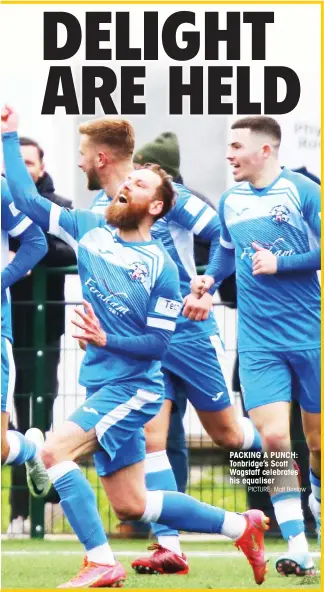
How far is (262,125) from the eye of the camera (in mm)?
9055

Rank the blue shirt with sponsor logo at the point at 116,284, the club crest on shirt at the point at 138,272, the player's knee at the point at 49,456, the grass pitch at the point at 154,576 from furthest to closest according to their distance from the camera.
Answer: the grass pitch at the point at 154,576 → the club crest on shirt at the point at 138,272 → the blue shirt with sponsor logo at the point at 116,284 → the player's knee at the point at 49,456

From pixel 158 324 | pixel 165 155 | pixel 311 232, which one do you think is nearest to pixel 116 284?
pixel 158 324

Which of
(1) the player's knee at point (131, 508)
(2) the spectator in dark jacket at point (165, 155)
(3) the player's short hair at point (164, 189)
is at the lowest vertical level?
(1) the player's knee at point (131, 508)

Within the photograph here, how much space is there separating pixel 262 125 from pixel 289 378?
4.24ft

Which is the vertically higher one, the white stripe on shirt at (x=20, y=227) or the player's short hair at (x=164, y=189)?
the player's short hair at (x=164, y=189)

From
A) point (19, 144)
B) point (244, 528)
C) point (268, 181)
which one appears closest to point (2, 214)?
point (19, 144)

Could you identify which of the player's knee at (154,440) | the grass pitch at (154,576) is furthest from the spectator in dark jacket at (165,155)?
the grass pitch at (154,576)

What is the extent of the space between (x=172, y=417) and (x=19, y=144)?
5.30ft

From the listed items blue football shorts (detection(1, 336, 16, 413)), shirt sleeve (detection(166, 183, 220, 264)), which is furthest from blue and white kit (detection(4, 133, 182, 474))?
blue football shorts (detection(1, 336, 16, 413))

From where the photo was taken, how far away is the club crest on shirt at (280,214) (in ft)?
29.6

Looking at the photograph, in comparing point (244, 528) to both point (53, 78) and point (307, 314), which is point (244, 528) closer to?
point (307, 314)

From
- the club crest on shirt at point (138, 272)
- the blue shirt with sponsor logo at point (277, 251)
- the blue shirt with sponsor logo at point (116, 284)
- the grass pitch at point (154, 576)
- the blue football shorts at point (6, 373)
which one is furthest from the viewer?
the blue football shorts at point (6, 373)

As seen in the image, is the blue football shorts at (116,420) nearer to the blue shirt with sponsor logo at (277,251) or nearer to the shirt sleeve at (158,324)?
the shirt sleeve at (158,324)

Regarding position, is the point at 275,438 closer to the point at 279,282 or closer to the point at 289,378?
the point at 289,378
